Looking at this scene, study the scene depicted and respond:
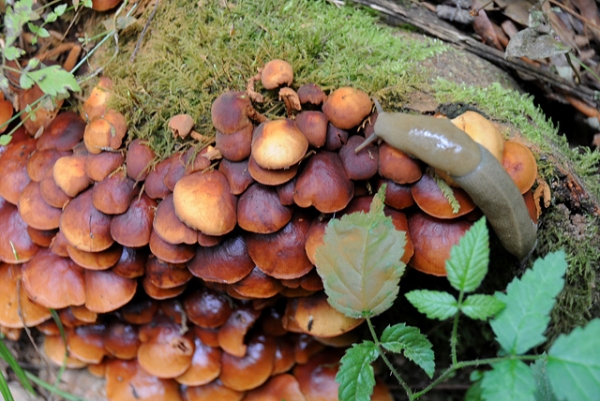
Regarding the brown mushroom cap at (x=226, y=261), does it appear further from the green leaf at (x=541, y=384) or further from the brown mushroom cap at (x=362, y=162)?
the green leaf at (x=541, y=384)

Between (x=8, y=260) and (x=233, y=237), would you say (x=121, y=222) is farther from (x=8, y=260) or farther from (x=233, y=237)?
(x=8, y=260)

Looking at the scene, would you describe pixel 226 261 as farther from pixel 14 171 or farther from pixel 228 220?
pixel 14 171

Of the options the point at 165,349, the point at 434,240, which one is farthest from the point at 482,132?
the point at 165,349

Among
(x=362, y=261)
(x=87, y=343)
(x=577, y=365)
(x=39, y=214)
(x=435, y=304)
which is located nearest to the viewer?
(x=577, y=365)

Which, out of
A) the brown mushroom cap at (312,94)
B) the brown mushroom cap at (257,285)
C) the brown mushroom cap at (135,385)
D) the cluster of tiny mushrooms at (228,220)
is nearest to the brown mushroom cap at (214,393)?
the cluster of tiny mushrooms at (228,220)

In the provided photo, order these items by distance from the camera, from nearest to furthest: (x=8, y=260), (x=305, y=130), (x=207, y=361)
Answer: (x=305, y=130) → (x=8, y=260) → (x=207, y=361)

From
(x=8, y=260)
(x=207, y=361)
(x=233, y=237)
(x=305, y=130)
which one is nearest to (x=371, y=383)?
(x=233, y=237)

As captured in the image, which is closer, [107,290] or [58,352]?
[107,290]
